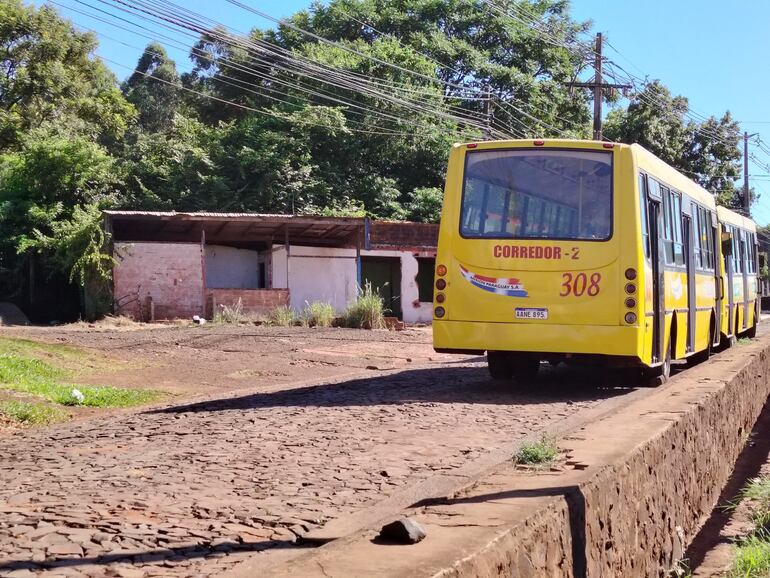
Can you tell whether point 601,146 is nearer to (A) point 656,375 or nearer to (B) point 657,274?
(B) point 657,274

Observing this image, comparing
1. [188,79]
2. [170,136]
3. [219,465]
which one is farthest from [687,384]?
[188,79]

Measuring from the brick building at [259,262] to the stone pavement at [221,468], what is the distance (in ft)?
50.4

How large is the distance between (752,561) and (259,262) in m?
25.8

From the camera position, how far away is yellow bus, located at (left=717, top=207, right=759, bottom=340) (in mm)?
19578

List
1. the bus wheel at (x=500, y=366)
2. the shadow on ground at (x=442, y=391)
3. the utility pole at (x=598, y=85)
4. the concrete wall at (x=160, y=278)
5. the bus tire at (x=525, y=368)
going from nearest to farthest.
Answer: the shadow on ground at (x=442, y=391), the bus wheel at (x=500, y=366), the bus tire at (x=525, y=368), the concrete wall at (x=160, y=278), the utility pole at (x=598, y=85)

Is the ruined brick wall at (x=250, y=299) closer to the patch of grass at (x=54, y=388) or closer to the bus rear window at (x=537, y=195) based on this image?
the patch of grass at (x=54, y=388)

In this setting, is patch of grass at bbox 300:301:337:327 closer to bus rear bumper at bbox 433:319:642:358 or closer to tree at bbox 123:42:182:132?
bus rear bumper at bbox 433:319:642:358

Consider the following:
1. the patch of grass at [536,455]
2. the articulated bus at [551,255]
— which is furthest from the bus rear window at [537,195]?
the patch of grass at [536,455]

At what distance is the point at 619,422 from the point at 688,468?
34.2 inches

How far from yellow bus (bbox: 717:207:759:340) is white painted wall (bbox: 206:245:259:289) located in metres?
15.3

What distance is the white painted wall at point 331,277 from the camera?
2984 cm

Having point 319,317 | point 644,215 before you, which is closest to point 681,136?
point 319,317

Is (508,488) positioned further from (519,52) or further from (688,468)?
(519,52)

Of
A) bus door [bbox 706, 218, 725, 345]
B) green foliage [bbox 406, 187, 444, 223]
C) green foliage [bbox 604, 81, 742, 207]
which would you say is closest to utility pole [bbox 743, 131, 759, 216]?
green foliage [bbox 604, 81, 742, 207]
